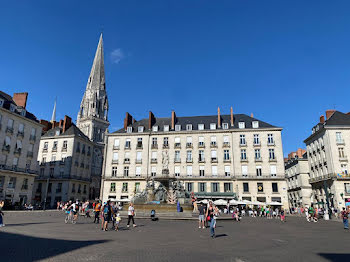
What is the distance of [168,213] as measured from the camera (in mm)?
22016

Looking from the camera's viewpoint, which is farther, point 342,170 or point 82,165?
point 82,165

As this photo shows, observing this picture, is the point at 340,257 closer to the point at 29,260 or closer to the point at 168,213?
the point at 29,260

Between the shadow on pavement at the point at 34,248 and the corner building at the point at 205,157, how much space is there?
36.2 meters

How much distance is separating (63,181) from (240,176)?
3350cm

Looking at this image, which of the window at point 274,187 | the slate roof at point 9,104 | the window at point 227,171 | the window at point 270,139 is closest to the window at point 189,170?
the window at point 227,171

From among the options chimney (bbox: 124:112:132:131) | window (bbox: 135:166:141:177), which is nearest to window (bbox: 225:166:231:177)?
window (bbox: 135:166:141:177)

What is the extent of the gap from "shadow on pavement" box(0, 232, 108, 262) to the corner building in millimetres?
36161

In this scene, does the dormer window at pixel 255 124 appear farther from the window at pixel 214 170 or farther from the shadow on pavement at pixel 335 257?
the shadow on pavement at pixel 335 257

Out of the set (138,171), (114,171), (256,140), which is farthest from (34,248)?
(256,140)

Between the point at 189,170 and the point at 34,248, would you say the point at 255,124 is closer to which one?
the point at 189,170

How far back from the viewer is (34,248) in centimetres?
845

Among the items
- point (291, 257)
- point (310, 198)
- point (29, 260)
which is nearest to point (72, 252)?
point (29, 260)


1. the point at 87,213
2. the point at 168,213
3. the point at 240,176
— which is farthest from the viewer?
the point at 240,176

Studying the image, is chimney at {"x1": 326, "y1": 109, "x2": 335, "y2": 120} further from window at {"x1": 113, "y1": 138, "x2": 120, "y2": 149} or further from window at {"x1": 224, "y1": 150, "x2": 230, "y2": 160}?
window at {"x1": 113, "y1": 138, "x2": 120, "y2": 149}
